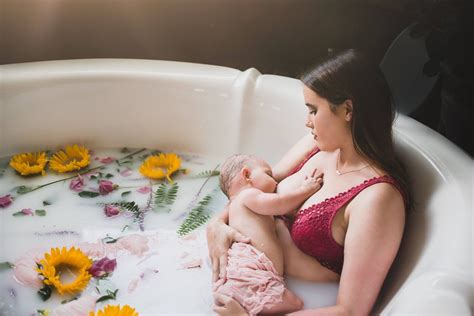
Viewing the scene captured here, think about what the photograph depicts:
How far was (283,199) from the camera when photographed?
4.19ft

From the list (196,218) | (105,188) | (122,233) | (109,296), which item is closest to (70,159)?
(105,188)

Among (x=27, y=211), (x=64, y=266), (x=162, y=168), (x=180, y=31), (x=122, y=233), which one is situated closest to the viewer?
(x=64, y=266)

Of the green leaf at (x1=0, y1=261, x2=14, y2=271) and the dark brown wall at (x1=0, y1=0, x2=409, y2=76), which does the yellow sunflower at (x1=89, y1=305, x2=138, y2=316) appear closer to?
the green leaf at (x1=0, y1=261, x2=14, y2=271)

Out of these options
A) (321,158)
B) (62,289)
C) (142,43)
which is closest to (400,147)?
(321,158)

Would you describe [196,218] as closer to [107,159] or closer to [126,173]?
[126,173]

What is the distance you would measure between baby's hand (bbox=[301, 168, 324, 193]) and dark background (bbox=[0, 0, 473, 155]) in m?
0.74

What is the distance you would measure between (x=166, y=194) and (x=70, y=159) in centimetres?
40

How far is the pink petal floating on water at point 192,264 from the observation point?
4.79ft

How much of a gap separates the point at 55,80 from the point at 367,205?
3.97 feet

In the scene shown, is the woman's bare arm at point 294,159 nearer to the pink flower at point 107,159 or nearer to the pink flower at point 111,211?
the pink flower at point 111,211

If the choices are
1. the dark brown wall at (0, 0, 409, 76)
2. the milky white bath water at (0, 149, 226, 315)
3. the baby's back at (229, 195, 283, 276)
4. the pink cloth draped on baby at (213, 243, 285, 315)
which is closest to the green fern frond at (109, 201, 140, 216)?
the milky white bath water at (0, 149, 226, 315)

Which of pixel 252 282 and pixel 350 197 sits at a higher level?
pixel 350 197

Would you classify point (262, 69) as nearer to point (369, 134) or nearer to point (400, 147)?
point (400, 147)

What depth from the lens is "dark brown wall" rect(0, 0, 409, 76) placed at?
79.8 inches
